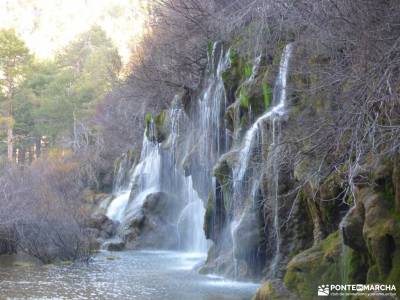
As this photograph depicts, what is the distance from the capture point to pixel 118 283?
487 inches

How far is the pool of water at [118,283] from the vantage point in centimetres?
1091

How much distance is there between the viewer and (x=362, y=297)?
6.78 metres

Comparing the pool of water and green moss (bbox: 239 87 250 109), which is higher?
green moss (bbox: 239 87 250 109)

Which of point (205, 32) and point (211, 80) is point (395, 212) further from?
point (205, 32)

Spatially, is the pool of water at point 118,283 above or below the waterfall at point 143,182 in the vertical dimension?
below

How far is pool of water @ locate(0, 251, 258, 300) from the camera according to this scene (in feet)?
35.8

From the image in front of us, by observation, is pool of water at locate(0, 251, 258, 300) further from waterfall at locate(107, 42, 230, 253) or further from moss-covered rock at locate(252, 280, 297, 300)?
waterfall at locate(107, 42, 230, 253)

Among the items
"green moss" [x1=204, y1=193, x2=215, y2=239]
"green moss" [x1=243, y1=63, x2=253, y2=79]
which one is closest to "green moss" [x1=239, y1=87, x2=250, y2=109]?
"green moss" [x1=243, y1=63, x2=253, y2=79]

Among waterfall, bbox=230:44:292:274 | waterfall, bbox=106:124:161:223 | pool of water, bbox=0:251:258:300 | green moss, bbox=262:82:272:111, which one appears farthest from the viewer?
waterfall, bbox=106:124:161:223

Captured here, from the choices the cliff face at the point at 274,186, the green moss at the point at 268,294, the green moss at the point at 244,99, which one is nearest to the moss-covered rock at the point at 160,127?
the cliff face at the point at 274,186

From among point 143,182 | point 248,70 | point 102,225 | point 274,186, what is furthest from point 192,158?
point 274,186

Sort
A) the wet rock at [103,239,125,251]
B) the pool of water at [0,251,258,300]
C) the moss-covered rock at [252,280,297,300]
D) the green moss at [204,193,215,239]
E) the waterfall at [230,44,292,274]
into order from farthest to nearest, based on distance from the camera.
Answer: the wet rock at [103,239,125,251], the green moss at [204,193,215,239], the waterfall at [230,44,292,274], the pool of water at [0,251,258,300], the moss-covered rock at [252,280,297,300]

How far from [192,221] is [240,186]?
8820 mm

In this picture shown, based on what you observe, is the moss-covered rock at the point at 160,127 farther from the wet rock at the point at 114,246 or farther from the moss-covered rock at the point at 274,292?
the moss-covered rock at the point at 274,292
